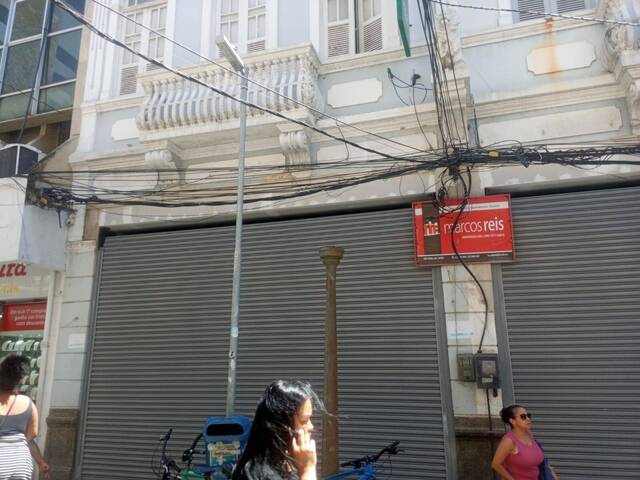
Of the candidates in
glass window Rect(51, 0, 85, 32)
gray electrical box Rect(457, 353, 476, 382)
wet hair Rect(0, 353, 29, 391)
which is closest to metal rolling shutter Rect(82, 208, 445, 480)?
gray electrical box Rect(457, 353, 476, 382)

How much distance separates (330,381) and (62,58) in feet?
30.8

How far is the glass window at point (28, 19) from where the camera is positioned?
10703mm

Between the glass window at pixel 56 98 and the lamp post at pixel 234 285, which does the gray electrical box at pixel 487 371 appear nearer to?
the lamp post at pixel 234 285

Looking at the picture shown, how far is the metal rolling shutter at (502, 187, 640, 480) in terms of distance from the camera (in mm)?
5574

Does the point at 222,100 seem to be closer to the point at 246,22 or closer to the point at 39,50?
the point at 246,22

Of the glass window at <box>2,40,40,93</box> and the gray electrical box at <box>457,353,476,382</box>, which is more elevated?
the glass window at <box>2,40,40,93</box>

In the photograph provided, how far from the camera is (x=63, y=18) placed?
10.4 metres

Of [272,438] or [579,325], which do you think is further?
[579,325]

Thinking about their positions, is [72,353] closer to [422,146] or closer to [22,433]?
[22,433]

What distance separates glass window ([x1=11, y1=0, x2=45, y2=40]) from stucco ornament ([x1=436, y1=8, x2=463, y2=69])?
8785 millimetres

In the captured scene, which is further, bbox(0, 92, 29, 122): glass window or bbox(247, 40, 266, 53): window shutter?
bbox(0, 92, 29, 122): glass window

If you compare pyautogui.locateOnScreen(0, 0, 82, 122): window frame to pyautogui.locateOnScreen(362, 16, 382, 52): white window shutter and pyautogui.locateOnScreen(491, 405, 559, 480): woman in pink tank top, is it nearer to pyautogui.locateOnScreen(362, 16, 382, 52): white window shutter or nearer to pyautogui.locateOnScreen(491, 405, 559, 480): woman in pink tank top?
pyautogui.locateOnScreen(362, 16, 382, 52): white window shutter

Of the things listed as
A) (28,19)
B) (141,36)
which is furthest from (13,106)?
(141,36)

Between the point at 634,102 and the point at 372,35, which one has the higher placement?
the point at 372,35
